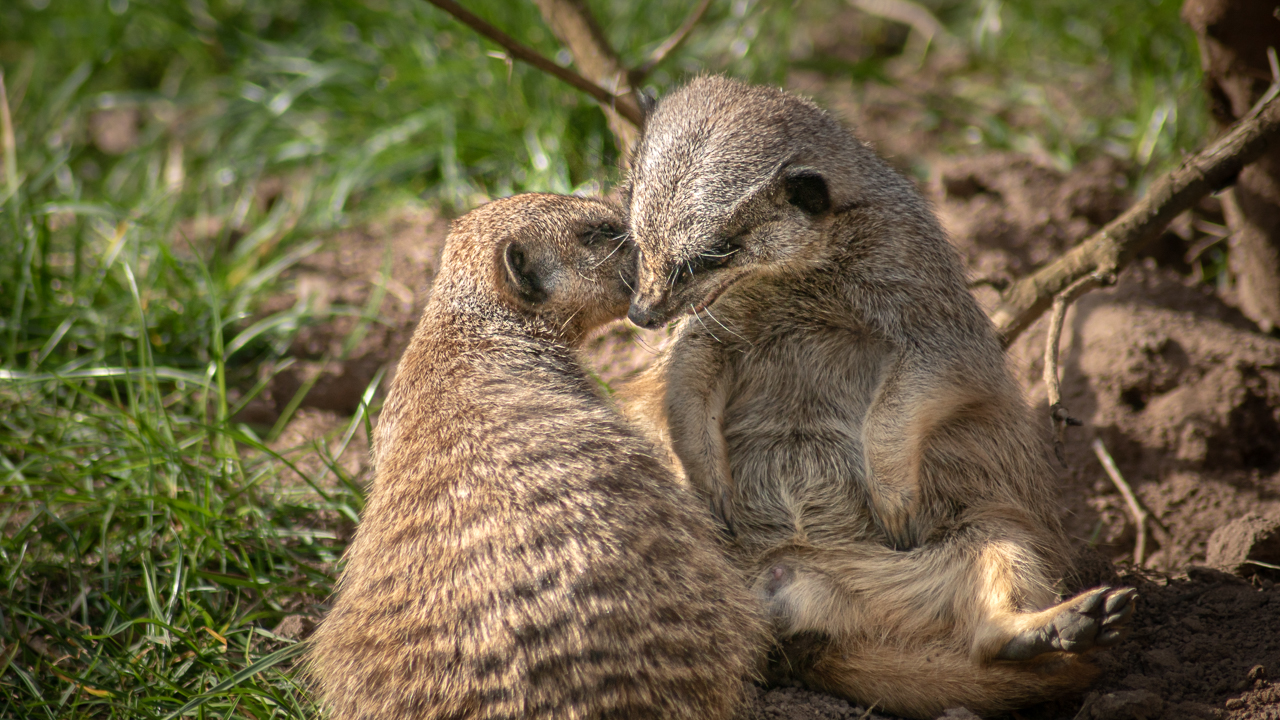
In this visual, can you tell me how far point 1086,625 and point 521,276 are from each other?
210 centimetres

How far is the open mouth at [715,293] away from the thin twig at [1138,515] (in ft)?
6.26

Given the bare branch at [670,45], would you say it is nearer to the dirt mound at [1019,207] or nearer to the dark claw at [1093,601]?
the dirt mound at [1019,207]

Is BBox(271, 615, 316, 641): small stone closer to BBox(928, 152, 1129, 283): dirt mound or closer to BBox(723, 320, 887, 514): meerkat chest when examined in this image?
BBox(723, 320, 887, 514): meerkat chest

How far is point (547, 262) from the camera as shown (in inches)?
145

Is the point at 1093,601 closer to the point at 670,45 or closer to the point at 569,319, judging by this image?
the point at 569,319

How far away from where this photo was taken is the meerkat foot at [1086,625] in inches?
106

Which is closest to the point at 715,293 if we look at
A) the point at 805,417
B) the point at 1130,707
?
the point at 805,417

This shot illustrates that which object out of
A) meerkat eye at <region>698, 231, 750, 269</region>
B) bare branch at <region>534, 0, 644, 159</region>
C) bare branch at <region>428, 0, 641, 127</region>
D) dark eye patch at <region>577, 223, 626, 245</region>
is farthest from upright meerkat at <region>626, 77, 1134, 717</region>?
bare branch at <region>534, 0, 644, 159</region>

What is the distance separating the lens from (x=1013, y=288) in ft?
13.6

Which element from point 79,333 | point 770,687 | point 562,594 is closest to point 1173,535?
point 770,687

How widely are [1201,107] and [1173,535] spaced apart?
258 centimetres

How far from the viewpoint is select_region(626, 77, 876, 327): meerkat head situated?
3.18m

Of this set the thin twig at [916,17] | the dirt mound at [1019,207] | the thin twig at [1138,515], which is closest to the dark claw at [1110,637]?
the thin twig at [1138,515]

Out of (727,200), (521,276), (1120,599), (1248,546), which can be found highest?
(727,200)
